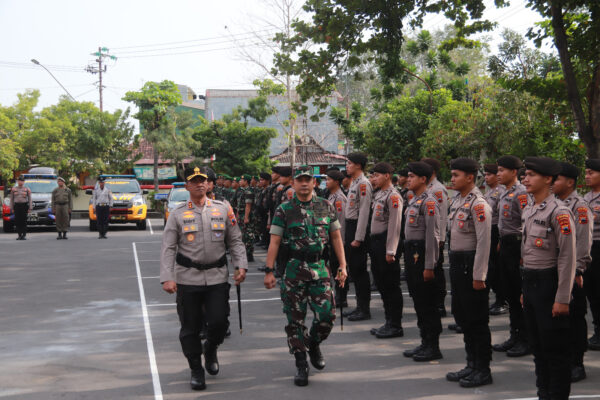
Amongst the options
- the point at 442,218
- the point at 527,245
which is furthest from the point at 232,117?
the point at 527,245

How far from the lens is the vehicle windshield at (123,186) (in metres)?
25.7

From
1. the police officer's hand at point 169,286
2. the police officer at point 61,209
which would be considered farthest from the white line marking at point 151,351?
the police officer at point 61,209

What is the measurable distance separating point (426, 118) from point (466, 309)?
1200 cm

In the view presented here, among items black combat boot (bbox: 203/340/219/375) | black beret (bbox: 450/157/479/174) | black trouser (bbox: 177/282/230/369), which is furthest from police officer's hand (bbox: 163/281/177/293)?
black beret (bbox: 450/157/479/174)

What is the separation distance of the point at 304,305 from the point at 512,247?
305cm

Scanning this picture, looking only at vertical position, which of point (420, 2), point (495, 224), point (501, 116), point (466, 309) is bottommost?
point (466, 309)

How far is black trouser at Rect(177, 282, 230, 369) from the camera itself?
19.4 ft

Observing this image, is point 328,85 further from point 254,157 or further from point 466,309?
point 254,157

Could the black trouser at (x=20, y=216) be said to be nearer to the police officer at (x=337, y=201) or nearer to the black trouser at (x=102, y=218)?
the black trouser at (x=102, y=218)

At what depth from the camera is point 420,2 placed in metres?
12.1

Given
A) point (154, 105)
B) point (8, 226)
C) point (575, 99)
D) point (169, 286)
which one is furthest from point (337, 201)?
point (154, 105)

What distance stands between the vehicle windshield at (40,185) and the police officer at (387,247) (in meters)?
20.4

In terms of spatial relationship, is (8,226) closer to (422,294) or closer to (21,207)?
(21,207)

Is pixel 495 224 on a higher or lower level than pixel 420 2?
lower
